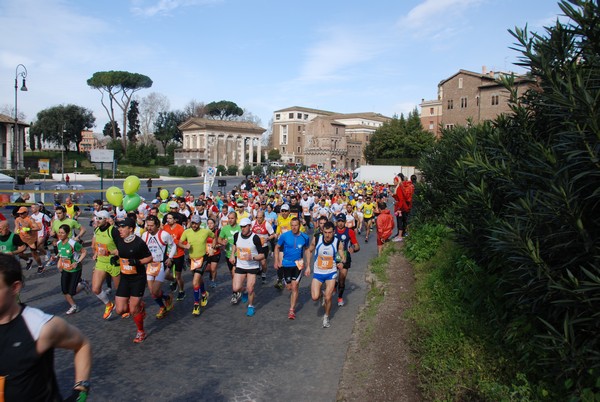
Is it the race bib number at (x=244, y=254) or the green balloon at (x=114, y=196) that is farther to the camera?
the green balloon at (x=114, y=196)

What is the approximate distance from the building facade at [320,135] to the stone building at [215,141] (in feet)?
60.6

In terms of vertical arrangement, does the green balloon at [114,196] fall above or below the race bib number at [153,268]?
above

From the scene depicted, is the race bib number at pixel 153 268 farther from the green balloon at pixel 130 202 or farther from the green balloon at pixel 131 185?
the green balloon at pixel 131 185

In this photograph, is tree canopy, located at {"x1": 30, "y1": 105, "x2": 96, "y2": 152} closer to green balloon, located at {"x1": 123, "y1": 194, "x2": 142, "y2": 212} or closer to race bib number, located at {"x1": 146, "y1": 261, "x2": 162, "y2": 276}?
green balloon, located at {"x1": 123, "y1": 194, "x2": 142, "y2": 212}

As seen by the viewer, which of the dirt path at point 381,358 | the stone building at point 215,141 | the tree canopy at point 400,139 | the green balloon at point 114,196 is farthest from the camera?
the stone building at point 215,141

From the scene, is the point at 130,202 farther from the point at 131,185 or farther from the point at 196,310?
the point at 196,310

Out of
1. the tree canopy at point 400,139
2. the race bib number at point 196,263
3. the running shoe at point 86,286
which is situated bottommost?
the running shoe at point 86,286

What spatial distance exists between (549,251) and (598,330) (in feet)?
2.28

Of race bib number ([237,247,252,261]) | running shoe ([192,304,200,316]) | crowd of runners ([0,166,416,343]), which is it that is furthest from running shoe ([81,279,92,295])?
race bib number ([237,247,252,261])

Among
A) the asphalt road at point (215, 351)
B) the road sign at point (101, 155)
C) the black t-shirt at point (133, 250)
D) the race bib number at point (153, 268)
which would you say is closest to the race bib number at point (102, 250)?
the race bib number at point (153, 268)

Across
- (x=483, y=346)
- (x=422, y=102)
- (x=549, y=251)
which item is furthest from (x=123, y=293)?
(x=422, y=102)

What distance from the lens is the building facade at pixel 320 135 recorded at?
10975 centimetres

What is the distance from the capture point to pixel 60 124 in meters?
78.7

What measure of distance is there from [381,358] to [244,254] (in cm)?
331
